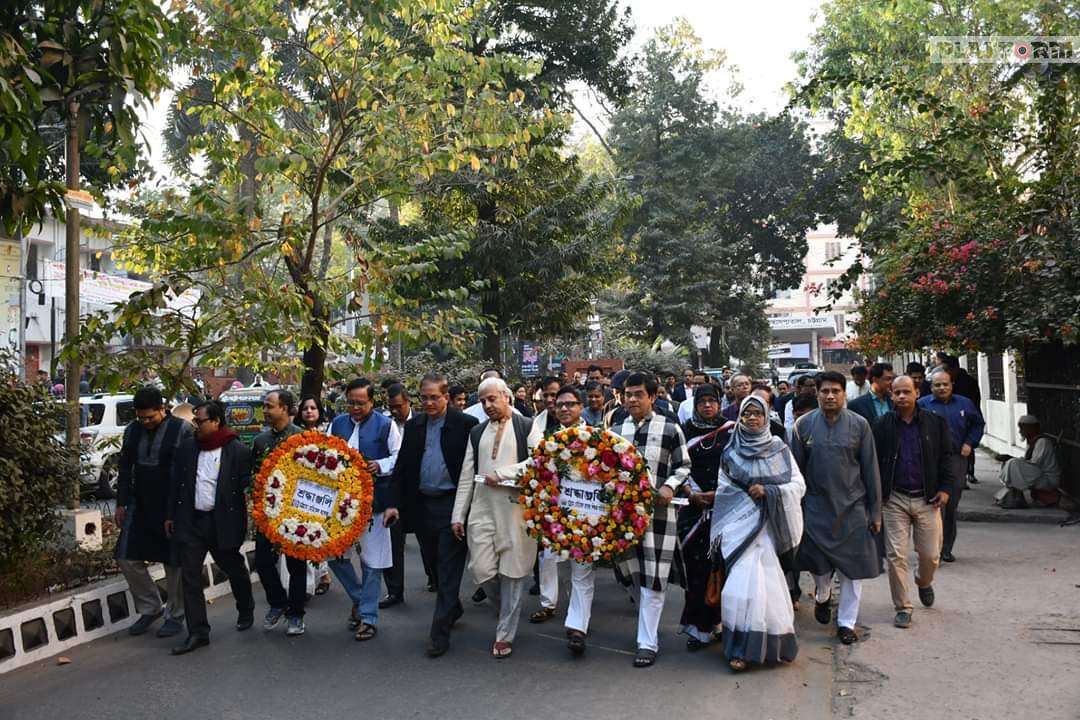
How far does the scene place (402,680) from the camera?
276 inches

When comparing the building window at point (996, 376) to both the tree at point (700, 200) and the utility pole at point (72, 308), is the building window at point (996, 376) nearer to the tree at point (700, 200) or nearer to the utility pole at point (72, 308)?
the tree at point (700, 200)

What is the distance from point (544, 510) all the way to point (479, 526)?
613mm

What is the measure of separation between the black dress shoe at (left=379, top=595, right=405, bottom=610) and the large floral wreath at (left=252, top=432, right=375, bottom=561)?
4.84ft

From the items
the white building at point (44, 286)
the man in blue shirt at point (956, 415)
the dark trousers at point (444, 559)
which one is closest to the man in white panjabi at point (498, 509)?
the dark trousers at point (444, 559)

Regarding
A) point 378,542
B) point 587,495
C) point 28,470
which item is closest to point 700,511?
point 587,495

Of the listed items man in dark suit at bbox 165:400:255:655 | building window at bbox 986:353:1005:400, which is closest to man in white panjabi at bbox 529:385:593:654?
man in dark suit at bbox 165:400:255:655

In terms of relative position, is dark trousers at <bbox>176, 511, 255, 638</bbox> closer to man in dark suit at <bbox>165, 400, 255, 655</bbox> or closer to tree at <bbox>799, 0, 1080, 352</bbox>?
man in dark suit at <bbox>165, 400, 255, 655</bbox>

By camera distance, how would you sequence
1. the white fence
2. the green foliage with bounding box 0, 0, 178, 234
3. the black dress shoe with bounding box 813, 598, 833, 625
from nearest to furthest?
the green foliage with bounding box 0, 0, 178, 234 → the white fence → the black dress shoe with bounding box 813, 598, 833, 625

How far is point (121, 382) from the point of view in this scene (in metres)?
10.3

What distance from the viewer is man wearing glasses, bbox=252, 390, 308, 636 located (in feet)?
27.1

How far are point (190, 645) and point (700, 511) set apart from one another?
390 centimetres

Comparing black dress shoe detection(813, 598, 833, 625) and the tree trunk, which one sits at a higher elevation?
the tree trunk

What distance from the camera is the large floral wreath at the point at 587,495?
23.8 ft

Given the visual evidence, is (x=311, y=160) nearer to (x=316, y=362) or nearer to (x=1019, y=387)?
(x=316, y=362)
